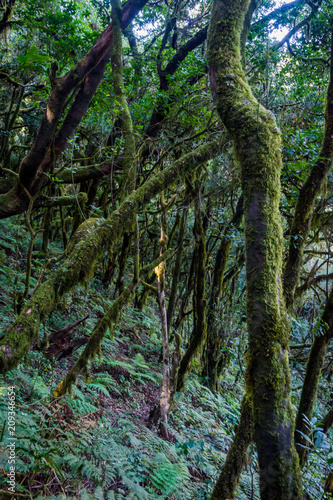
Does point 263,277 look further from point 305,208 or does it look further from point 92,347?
point 92,347

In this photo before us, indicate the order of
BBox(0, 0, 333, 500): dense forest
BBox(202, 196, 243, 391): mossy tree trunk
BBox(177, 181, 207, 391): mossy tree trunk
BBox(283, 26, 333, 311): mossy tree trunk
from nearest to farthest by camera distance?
BBox(0, 0, 333, 500): dense forest < BBox(283, 26, 333, 311): mossy tree trunk < BBox(177, 181, 207, 391): mossy tree trunk < BBox(202, 196, 243, 391): mossy tree trunk

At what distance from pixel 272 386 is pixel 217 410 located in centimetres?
588

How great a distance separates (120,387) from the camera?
5.43 meters

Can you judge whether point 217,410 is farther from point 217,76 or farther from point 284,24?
point 284,24

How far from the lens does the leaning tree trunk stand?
1.29 m

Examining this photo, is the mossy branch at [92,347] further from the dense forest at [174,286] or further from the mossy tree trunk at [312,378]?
the mossy tree trunk at [312,378]

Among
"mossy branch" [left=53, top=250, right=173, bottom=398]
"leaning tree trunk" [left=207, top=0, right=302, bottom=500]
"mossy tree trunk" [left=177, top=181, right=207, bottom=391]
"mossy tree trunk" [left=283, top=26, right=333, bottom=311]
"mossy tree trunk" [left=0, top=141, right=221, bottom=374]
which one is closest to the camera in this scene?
"leaning tree trunk" [left=207, top=0, right=302, bottom=500]

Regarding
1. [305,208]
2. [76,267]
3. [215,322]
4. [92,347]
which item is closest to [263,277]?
[76,267]

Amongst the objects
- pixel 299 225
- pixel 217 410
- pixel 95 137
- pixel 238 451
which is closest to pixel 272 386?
pixel 238 451

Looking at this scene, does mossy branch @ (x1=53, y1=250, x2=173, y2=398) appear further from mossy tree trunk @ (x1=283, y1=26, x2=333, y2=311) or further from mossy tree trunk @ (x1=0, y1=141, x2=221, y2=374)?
mossy tree trunk @ (x1=283, y1=26, x2=333, y2=311)

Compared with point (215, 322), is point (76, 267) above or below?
above

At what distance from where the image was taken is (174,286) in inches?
249

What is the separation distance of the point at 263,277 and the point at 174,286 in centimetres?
484

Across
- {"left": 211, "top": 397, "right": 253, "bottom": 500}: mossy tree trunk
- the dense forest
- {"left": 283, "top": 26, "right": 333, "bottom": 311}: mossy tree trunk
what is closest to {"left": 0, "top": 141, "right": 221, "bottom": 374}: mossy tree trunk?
the dense forest
